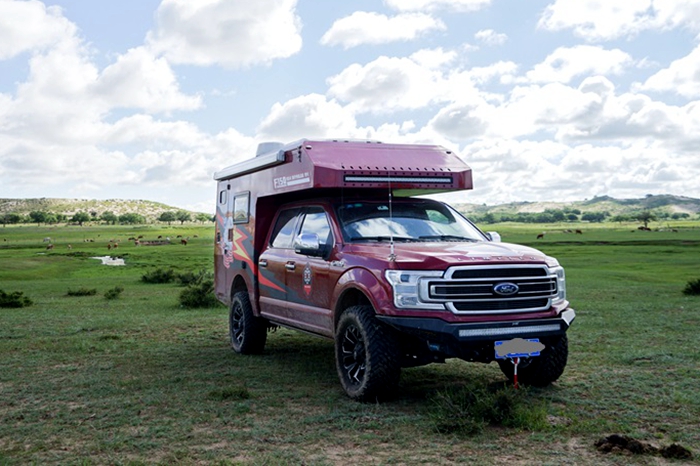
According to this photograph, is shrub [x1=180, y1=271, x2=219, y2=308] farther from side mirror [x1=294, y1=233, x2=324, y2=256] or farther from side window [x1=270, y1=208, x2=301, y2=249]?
side mirror [x1=294, y1=233, x2=324, y2=256]

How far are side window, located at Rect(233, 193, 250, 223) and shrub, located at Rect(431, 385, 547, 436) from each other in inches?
212

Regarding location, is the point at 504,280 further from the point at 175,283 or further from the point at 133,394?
the point at 175,283

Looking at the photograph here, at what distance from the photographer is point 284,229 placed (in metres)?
10.2

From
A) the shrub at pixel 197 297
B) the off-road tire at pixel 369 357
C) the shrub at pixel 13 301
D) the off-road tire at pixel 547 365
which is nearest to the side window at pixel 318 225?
the off-road tire at pixel 369 357

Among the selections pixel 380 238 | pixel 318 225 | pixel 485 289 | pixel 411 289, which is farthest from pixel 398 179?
pixel 485 289

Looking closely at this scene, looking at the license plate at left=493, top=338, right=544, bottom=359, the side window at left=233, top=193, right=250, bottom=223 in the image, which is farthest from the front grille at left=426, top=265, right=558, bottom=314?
the side window at left=233, top=193, right=250, bottom=223

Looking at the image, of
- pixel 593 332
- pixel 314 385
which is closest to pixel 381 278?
pixel 314 385

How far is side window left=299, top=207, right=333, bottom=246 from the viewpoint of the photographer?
8.83 meters

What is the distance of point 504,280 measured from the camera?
725 cm

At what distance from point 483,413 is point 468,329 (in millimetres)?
816

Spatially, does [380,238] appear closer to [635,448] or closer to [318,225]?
[318,225]

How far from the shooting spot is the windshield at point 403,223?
338 inches

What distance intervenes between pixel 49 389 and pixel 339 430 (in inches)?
156

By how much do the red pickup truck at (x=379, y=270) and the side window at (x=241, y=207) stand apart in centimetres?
4
